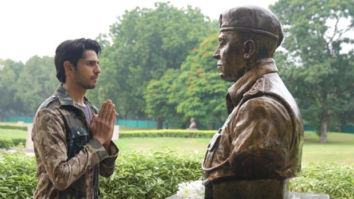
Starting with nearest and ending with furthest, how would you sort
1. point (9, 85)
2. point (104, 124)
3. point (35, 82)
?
point (104, 124), point (35, 82), point (9, 85)

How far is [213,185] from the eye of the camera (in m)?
1.73

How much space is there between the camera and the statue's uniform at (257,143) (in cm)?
158

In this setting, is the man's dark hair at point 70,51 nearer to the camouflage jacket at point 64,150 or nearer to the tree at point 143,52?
the camouflage jacket at point 64,150

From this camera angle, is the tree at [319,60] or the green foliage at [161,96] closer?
the tree at [319,60]

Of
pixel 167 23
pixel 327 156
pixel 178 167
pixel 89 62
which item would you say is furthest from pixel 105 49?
pixel 89 62

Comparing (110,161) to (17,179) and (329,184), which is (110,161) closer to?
(17,179)

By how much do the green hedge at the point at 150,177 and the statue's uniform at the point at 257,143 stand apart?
253cm

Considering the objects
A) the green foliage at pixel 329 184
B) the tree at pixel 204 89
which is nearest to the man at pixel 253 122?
the green foliage at pixel 329 184

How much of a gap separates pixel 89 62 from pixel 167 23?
2516 centimetres

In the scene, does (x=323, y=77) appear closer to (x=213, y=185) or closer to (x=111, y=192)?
(x=111, y=192)

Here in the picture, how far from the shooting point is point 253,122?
160cm

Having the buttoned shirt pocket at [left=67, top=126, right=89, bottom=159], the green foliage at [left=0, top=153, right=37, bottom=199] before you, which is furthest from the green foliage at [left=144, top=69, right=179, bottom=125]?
the buttoned shirt pocket at [left=67, top=126, right=89, bottom=159]

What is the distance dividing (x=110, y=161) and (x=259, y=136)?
94cm

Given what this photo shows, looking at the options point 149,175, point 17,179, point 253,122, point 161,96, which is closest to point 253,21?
point 253,122
